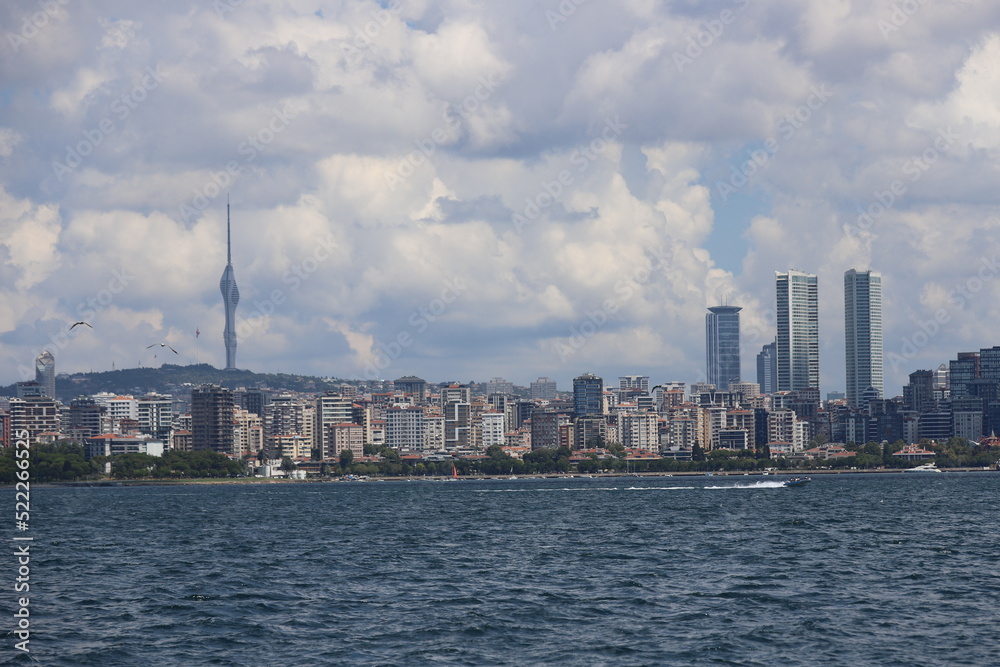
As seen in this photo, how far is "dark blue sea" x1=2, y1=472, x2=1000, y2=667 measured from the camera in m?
35.0

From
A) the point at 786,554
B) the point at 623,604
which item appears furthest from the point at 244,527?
the point at 623,604

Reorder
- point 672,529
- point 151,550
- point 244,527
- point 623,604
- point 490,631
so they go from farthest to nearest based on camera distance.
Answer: point 244,527 < point 672,529 < point 151,550 < point 623,604 < point 490,631

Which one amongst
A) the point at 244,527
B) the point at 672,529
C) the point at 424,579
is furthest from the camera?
the point at 244,527

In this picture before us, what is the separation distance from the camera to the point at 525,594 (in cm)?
4512

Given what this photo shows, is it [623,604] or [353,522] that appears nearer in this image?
[623,604]

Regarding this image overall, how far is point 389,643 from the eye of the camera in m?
36.1

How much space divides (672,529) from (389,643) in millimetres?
42665

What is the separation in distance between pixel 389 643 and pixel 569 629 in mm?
5382

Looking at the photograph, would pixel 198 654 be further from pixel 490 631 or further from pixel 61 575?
pixel 61 575

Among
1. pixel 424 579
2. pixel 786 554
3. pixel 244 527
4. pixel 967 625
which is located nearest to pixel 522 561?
pixel 424 579

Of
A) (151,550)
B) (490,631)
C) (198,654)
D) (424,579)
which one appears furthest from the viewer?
(151,550)

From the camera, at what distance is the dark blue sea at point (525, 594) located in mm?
34969

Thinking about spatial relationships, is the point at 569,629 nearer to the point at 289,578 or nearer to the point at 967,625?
the point at 967,625

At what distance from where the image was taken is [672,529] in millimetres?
76562
